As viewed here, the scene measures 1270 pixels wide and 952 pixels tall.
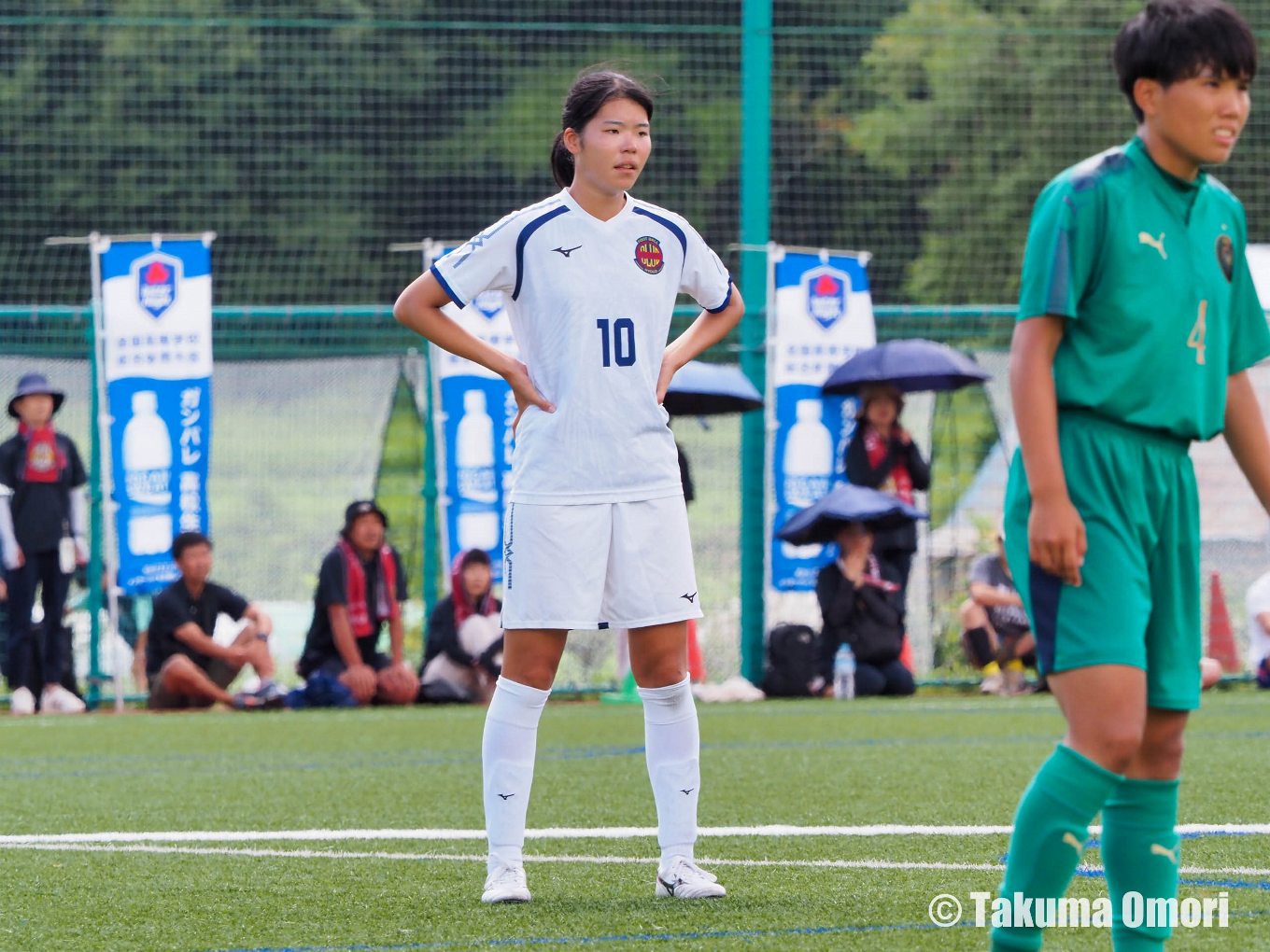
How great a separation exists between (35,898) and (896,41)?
1894cm

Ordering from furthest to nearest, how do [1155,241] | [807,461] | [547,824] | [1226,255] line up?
[807,461]
[547,824]
[1226,255]
[1155,241]

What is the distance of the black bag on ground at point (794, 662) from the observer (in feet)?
39.1

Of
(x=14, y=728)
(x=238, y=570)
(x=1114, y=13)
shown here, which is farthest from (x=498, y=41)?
(x=14, y=728)

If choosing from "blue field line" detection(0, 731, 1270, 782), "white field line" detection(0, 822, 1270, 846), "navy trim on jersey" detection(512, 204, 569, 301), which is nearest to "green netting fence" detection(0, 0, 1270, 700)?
"blue field line" detection(0, 731, 1270, 782)

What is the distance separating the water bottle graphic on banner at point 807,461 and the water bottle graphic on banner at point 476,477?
195cm

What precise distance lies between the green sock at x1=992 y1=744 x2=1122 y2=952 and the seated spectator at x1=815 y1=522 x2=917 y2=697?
875cm

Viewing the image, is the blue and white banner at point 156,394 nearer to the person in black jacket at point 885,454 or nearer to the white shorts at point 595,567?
the person in black jacket at point 885,454

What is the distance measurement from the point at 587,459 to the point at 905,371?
7.91 meters

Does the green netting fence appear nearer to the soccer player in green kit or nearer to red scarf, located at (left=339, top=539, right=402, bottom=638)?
red scarf, located at (left=339, top=539, right=402, bottom=638)

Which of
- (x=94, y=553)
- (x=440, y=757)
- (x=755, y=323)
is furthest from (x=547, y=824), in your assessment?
(x=755, y=323)

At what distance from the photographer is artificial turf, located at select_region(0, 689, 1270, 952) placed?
12.6ft

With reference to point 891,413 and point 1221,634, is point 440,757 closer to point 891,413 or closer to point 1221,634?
point 891,413

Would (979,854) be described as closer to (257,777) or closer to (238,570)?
(257,777)

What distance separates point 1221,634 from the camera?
1295cm
